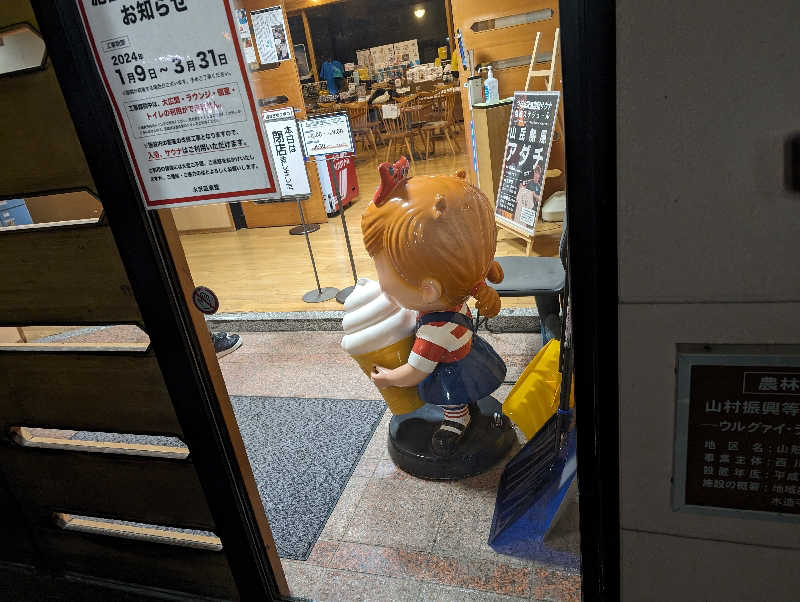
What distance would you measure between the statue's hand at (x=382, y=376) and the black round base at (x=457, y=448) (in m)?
0.39

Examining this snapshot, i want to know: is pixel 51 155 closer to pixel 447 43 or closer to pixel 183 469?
pixel 183 469

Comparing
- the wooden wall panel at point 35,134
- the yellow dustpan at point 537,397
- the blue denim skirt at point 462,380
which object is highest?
the wooden wall panel at point 35,134

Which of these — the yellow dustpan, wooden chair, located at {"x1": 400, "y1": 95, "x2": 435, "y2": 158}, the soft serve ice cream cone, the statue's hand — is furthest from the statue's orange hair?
wooden chair, located at {"x1": 400, "y1": 95, "x2": 435, "y2": 158}

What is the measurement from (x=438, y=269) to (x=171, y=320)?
86cm

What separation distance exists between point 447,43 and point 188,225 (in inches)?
403

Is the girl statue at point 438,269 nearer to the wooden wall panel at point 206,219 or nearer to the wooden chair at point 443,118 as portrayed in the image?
the wooden wall panel at point 206,219

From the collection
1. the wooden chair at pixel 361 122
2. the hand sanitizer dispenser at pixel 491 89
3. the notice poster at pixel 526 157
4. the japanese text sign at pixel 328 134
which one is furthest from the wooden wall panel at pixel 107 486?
the wooden chair at pixel 361 122

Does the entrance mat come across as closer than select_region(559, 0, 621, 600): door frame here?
No

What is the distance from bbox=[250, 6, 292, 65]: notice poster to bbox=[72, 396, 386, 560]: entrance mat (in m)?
4.30

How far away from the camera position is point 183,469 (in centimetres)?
172

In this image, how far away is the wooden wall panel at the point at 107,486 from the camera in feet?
5.76

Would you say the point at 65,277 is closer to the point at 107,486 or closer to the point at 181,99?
the point at 181,99

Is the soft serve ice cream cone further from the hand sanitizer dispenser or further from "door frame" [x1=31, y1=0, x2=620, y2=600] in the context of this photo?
the hand sanitizer dispenser

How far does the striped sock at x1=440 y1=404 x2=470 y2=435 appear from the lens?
239 centimetres
